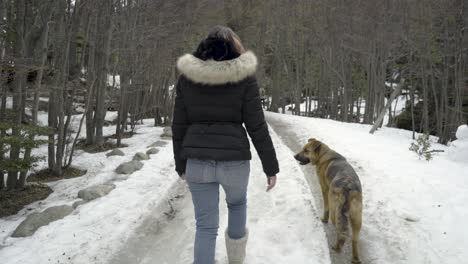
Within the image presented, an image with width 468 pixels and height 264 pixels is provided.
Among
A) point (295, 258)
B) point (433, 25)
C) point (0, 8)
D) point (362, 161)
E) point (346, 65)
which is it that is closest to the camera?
point (295, 258)

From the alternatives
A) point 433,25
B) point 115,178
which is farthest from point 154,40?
point 433,25

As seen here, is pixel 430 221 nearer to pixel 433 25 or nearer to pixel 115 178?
pixel 115 178

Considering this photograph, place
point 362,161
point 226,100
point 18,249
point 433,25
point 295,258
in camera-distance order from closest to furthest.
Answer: point 226,100
point 295,258
point 18,249
point 362,161
point 433,25

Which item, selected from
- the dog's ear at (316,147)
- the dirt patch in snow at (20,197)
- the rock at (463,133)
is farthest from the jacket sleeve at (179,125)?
A: the rock at (463,133)

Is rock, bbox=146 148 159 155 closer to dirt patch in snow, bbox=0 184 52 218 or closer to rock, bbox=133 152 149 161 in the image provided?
rock, bbox=133 152 149 161

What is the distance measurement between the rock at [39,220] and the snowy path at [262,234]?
1375 millimetres

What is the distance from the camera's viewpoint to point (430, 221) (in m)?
5.60

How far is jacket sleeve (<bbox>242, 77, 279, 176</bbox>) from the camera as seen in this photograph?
324cm

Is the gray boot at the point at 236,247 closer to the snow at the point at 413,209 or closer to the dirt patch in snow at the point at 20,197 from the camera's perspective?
the snow at the point at 413,209

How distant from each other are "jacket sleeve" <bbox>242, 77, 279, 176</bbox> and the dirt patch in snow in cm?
611

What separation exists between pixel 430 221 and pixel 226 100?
13.4ft

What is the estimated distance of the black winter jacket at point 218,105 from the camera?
3119mm

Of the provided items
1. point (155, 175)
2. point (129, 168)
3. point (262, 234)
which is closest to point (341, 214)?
point (262, 234)

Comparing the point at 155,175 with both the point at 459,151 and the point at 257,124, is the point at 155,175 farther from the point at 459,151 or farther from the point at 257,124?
the point at 459,151
